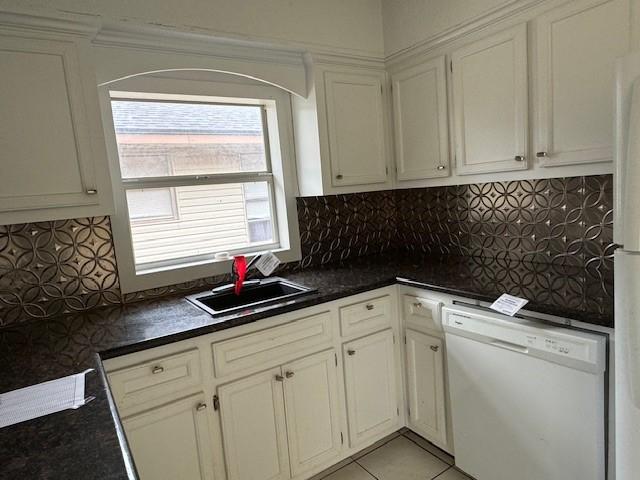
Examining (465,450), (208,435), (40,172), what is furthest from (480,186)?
(40,172)

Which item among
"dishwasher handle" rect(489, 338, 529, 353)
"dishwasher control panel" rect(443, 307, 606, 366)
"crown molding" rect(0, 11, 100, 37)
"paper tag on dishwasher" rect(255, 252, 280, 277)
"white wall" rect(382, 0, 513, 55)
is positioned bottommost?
"dishwasher handle" rect(489, 338, 529, 353)

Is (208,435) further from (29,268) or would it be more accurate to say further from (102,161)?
(102,161)

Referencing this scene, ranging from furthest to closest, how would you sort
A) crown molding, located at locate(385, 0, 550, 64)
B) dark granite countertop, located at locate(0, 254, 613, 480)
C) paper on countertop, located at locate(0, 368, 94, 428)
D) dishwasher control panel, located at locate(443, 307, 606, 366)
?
crown molding, located at locate(385, 0, 550, 64), dishwasher control panel, located at locate(443, 307, 606, 366), paper on countertop, located at locate(0, 368, 94, 428), dark granite countertop, located at locate(0, 254, 613, 480)

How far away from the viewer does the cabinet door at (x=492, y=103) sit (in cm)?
188

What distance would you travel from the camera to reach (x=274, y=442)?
1.84m

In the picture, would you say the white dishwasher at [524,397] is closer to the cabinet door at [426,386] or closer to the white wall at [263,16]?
the cabinet door at [426,386]

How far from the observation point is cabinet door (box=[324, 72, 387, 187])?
2383 millimetres

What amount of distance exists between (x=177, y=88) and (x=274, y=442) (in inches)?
70.3

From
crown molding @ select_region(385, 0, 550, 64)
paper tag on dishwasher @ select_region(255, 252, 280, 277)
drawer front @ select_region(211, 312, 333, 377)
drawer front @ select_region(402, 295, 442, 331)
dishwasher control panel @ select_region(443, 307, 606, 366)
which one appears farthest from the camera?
paper tag on dishwasher @ select_region(255, 252, 280, 277)

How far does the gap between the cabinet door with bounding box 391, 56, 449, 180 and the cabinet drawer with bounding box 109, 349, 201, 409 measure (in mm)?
1609

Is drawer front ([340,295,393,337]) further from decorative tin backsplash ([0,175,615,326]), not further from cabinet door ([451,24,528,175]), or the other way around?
cabinet door ([451,24,528,175])

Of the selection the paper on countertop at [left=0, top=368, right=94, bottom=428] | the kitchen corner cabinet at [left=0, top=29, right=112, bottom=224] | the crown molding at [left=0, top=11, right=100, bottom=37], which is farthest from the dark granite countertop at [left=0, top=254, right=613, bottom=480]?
the crown molding at [left=0, top=11, right=100, bottom=37]

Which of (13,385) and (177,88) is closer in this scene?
(13,385)

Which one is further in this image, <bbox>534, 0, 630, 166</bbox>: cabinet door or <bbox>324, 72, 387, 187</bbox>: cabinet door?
<bbox>324, 72, 387, 187</bbox>: cabinet door
